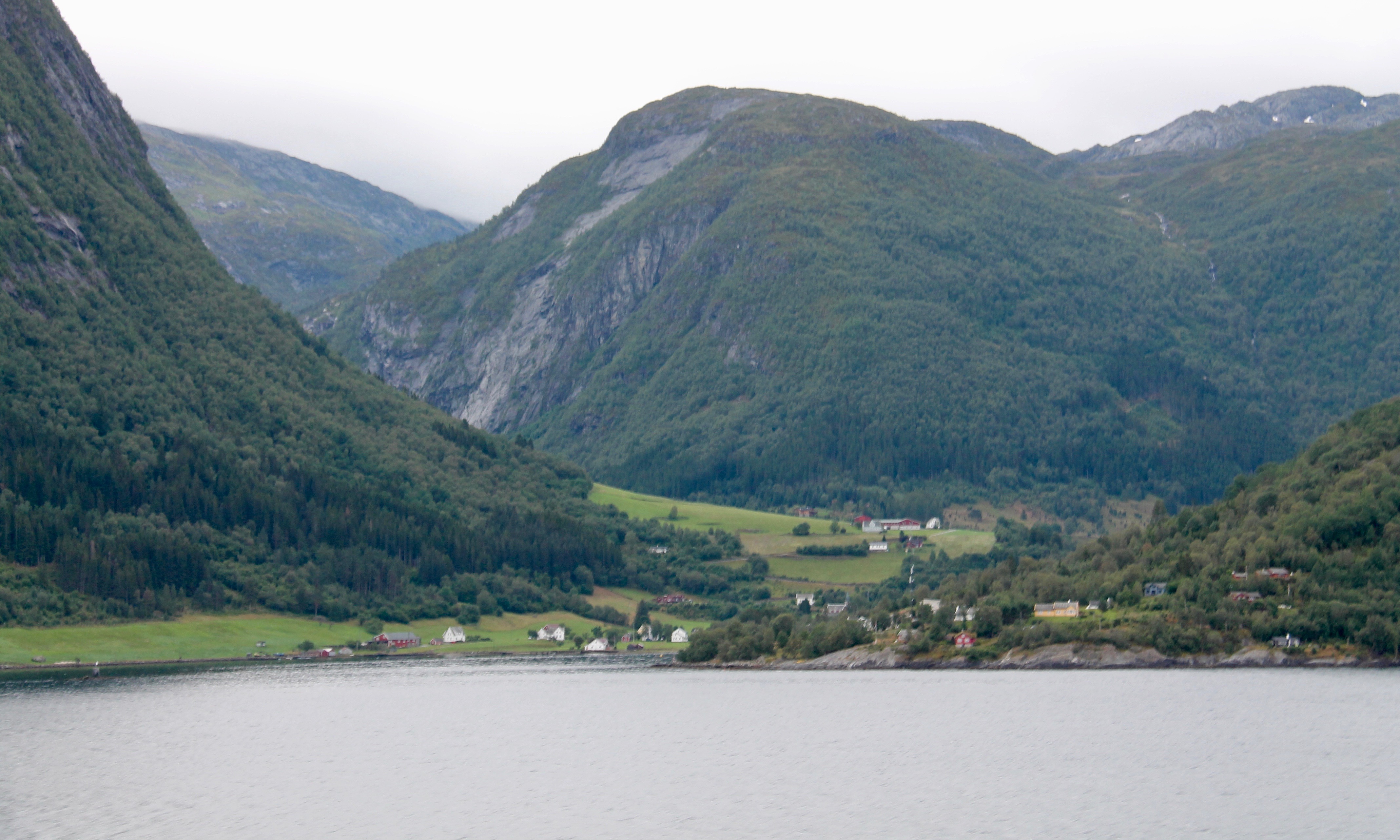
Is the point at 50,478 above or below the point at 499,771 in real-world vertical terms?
above

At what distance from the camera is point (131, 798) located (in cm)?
7975

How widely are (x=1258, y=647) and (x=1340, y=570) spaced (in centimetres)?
1013

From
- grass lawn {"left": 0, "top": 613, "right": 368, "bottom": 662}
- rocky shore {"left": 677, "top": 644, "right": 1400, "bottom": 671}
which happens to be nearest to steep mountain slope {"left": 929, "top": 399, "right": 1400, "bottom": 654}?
rocky shore {"left": 677, "top": 644, "right": 1400, "bottom": 671}

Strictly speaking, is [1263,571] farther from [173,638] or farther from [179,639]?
[173,638]

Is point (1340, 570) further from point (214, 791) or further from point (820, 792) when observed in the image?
point (214, 791)

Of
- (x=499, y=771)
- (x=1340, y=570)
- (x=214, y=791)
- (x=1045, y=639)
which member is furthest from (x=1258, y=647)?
(x=214, y=791)

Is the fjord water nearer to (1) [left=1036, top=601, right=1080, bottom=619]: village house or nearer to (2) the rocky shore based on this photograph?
(2) the rocky shore

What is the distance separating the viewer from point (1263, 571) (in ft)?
464

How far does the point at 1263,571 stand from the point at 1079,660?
18429 mm

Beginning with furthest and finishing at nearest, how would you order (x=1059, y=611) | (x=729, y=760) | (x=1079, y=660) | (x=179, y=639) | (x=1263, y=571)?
(x=179, y=639), (x=1059, y=611), (x=1079, y=660), (x=1263, y=571), (x=729, y=760)

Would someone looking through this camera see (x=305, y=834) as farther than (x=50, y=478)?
No

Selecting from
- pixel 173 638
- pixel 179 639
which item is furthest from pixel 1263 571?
pixel 173 638

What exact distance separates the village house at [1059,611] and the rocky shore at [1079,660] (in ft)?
23.5

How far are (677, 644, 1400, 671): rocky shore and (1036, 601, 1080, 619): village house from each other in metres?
7.17
